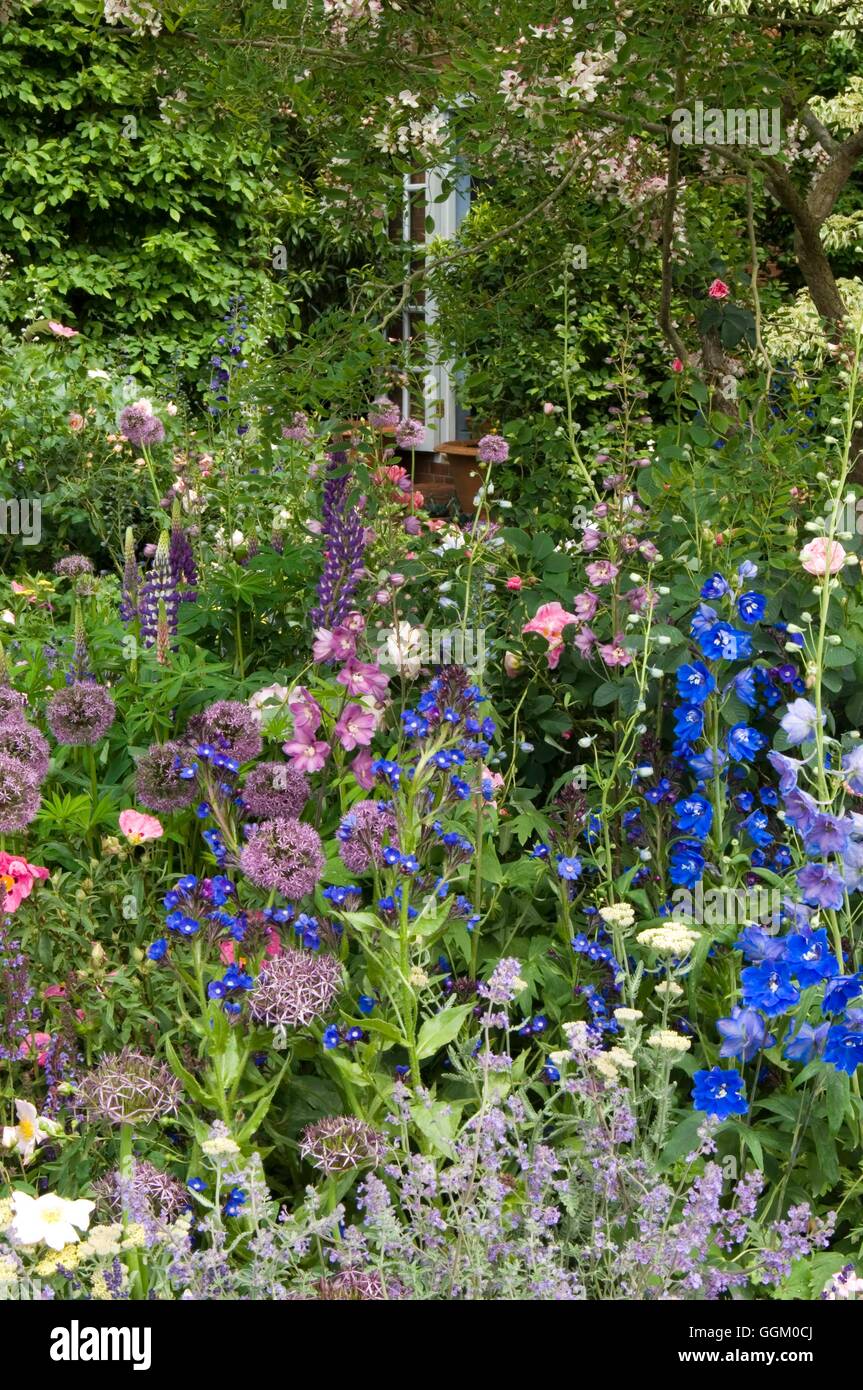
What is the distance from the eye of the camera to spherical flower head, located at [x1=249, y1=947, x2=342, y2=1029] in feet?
6.80

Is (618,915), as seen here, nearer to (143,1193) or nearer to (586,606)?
(143,1193)

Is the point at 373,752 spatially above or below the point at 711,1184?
above

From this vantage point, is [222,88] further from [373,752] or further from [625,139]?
[373,752]

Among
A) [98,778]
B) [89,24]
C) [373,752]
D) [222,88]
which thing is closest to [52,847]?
[98,778]

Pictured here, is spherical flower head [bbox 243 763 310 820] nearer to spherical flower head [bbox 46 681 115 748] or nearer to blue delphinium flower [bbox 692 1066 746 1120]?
spherical flower head [bbox 46 681 115 748]

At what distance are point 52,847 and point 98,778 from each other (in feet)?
1.17

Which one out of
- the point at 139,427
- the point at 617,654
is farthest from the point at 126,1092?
the point at 139,427

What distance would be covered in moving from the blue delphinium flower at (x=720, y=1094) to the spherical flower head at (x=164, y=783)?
1.01m

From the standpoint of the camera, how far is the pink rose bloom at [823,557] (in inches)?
97.9

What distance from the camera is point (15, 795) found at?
2414 millimetres

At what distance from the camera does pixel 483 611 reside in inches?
130

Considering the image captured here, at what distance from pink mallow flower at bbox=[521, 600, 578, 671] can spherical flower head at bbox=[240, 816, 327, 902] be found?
1.08 m

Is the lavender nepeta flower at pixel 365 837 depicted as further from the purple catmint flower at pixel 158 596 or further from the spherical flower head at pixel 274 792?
the purple catmint flower at pixel 158 596

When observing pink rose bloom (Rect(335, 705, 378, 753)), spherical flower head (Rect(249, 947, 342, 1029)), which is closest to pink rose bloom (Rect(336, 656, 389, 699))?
pink rose bloom (Rect(335, 705, 378, 753))
